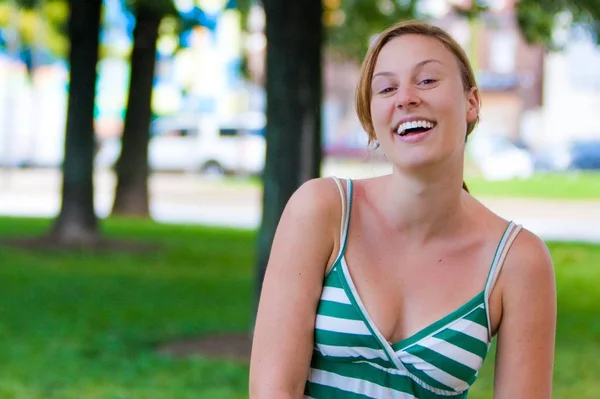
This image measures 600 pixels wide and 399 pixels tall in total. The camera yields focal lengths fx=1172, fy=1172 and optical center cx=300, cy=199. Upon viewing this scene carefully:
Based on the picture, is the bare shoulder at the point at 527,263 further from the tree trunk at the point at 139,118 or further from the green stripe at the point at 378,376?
the tree trunk at the point at 139,118

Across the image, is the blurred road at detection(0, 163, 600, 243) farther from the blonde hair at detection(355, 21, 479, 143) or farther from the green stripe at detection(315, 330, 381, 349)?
the green stripe at detection(315, 330, 381, 349)

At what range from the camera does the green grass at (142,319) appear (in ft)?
23.1

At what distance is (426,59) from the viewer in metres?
2.28

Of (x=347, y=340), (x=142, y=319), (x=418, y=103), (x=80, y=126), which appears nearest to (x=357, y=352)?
(x=347, y=340)

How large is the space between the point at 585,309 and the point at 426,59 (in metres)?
8.57

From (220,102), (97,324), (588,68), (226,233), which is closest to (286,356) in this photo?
(97,324)

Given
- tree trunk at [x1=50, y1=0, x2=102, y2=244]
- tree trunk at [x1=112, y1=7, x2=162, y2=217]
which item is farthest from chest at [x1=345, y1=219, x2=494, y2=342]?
tree trunk at [x1=112, y1=7, x2=162, y2=217]

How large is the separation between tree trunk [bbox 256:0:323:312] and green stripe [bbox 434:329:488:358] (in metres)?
5.79

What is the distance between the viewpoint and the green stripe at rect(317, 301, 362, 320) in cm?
219

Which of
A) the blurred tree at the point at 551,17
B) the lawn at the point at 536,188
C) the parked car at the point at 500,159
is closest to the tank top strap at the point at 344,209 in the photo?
the blurred tree at the point at 551,17

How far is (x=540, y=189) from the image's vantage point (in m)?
28.1

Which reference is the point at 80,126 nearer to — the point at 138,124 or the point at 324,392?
the point at 138,124

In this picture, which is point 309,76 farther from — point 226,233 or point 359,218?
point 226,233

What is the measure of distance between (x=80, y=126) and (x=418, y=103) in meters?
13.1
